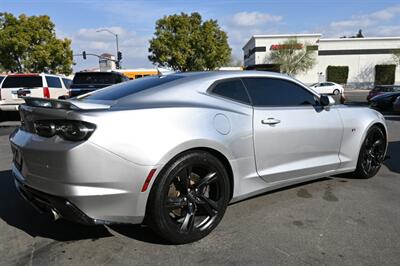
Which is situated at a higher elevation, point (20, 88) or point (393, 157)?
point (20, 88)

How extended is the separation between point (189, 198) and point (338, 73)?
66762mm

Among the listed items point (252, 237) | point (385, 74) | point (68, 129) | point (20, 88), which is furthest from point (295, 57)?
point (68, 129)

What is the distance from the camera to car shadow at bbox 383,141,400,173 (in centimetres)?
622

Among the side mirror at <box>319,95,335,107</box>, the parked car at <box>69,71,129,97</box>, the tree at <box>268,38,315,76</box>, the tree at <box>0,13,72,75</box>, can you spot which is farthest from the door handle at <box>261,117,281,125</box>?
the tree at <box>268,38,315,76</box>

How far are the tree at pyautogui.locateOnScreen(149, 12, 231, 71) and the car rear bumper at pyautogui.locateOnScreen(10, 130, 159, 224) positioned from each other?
44.1 m

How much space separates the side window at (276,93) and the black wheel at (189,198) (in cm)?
93

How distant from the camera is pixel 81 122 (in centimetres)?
292

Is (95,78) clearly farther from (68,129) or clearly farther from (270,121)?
(68,129)

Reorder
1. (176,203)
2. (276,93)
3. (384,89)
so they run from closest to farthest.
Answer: (176,203) → (276,93) → (384,89)

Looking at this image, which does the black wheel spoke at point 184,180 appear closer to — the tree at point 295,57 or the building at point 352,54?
the tree at point 295,57

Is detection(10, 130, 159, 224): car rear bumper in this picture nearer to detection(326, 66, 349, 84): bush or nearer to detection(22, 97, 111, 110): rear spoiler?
detection(22, 97, 111, 110): rear spoiler

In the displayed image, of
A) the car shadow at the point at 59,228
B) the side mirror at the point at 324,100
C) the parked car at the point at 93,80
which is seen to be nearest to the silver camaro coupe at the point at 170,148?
the side mirror at the point at 324,100

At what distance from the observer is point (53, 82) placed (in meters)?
14.4

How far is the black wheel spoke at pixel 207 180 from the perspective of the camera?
3.46 metres
